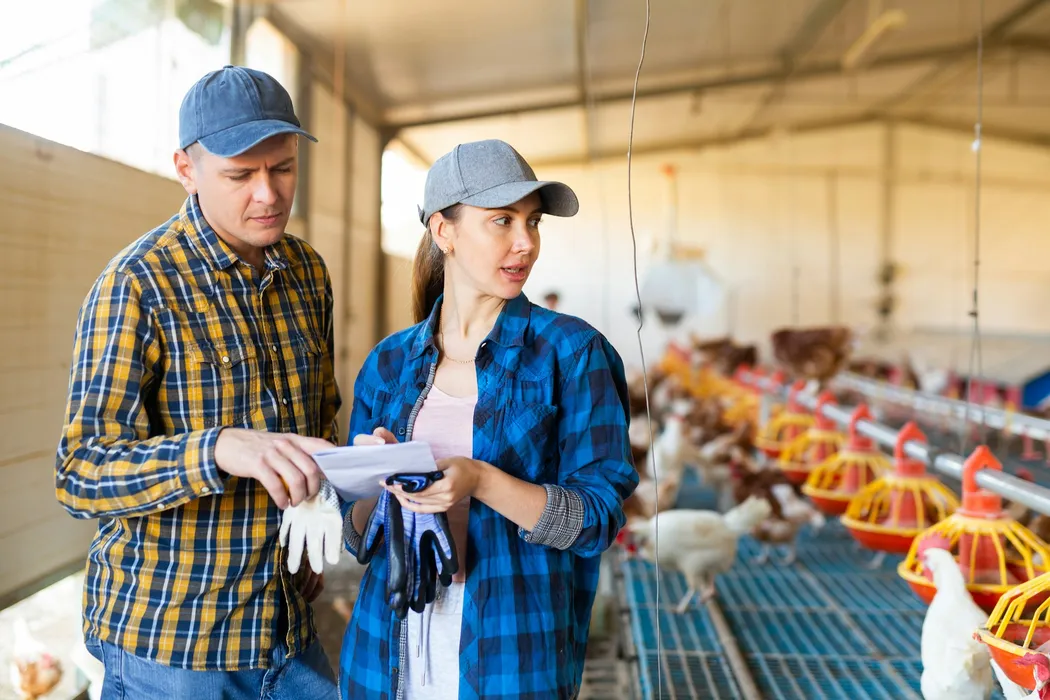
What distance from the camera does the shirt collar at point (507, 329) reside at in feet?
2.99

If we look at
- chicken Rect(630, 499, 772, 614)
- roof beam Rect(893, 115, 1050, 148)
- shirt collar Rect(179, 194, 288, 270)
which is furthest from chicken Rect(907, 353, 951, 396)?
shirt collar Rect(179, 194, 288, 270)

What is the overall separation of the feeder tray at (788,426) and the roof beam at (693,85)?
4.16 ft

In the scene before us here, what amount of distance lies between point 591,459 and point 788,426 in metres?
2.55

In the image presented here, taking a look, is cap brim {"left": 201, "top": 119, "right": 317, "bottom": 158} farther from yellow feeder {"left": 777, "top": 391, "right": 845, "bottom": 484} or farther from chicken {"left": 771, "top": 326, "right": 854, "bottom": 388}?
chicken {"left": 771, "top": 326, "right": 854, "bottom": 388}

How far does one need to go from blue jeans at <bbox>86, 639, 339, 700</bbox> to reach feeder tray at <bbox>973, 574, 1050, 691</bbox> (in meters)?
0.78

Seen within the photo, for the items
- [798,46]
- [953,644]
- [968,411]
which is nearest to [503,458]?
[953,644]

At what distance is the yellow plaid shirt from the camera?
81 cm

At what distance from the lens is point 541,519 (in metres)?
0.82

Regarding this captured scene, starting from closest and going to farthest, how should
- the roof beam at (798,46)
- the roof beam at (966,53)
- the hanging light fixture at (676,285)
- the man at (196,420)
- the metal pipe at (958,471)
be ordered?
the man at (196,420) → the metal pipe at (958,471) → the hanging light fixture at (676,285) → the roof beam at (798,46) → the roof beam at (966,53)

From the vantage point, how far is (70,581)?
4.78 ft

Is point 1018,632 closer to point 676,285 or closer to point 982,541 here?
point 982,541

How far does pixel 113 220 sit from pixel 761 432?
2.56 m

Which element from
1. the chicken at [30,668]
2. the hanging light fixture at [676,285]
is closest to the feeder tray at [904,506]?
the chicken at [30,668]

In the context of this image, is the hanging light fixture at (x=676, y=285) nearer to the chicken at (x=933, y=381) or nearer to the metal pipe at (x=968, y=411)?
the metal pipe at (x=968, y=411)
